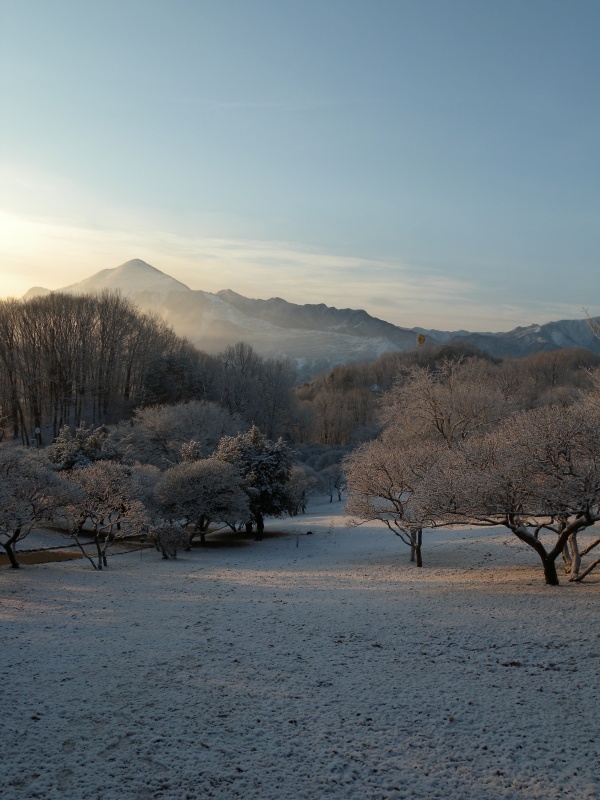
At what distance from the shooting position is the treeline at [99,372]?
197 ft

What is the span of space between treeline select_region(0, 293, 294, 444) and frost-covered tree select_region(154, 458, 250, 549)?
2585 centimetres

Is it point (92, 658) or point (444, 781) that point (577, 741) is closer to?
point (444, 781)

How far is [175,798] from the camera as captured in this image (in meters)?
6.38

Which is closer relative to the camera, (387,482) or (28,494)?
(387,482)

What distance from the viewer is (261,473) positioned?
40312mm

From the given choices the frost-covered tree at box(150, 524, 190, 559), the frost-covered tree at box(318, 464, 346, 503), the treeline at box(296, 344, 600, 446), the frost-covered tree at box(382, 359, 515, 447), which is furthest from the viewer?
the treeline at box(296, 344, 600, 446)

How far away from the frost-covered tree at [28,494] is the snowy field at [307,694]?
5.99 metres

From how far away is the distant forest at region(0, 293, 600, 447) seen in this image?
60094 mm

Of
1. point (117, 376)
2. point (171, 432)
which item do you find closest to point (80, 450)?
point (171, 432)

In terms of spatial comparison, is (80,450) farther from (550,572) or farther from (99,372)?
(550,572)

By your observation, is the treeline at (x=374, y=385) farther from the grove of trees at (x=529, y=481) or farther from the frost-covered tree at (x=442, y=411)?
the grove of trees at (x=529, y=481)

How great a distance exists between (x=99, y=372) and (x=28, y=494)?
42.7m

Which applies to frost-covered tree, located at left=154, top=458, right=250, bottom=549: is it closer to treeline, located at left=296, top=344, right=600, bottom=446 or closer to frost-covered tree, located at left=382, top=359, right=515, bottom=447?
frost-covered tree, located at left=382, top=359, right=515, bottom=447

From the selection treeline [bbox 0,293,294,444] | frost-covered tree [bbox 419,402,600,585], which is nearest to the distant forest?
treeline [bbox 0,293,294,444]
